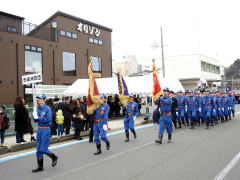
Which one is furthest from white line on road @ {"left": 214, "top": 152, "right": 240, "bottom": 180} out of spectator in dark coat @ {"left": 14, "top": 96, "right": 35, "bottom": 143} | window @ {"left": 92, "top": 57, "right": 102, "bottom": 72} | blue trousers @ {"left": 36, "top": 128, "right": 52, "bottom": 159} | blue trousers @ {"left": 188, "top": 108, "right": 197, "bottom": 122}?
window @ {"left": 92, "top": 57, "right": 102, "bottom": 72}

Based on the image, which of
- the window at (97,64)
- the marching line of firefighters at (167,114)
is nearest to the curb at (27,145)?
the marching line of firefighters at (167,114)

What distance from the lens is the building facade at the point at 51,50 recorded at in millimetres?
23625

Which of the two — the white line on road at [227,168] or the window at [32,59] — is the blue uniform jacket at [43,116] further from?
the window at [32,59]

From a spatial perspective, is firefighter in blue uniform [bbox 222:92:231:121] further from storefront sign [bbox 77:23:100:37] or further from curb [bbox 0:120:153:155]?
storefront sign [bbox 77:23:100:37]

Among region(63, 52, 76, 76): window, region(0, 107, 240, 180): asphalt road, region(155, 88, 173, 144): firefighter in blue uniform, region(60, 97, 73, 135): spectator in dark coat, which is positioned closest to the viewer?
region(0, 107, 240, 180): asphalt road

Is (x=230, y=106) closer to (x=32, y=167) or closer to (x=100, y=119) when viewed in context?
(x=100, y=119)

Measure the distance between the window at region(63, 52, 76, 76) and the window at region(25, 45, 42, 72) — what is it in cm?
315

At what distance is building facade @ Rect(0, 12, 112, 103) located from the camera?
2362 cm

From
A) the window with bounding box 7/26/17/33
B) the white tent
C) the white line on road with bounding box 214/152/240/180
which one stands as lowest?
the white line on road with bounding box 214/152/240/180

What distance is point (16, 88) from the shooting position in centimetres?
2405

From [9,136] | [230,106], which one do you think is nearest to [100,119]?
[9,136]

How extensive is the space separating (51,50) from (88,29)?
609cm

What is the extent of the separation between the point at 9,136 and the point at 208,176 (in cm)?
979

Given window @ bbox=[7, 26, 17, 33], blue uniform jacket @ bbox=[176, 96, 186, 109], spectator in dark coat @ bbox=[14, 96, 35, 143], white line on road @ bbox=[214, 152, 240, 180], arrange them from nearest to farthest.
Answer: white line on road @ bbox=[214, 152, 240, 180] → spectator in dark coat @ bbox=[14, 96, 35, 143] → blue uniform jacket @ bbox=[176, 96, 186, 109] → window @ bbox=[7, 26, 17, 33]
